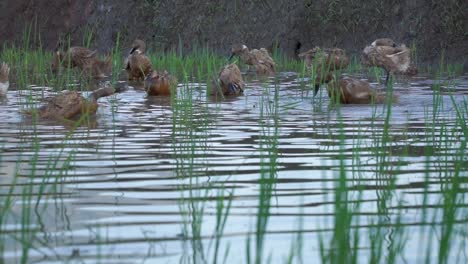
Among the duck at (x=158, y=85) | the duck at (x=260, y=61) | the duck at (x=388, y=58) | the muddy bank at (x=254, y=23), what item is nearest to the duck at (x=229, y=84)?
the duck at (x=158, y=85)

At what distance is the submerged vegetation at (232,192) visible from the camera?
3.35m

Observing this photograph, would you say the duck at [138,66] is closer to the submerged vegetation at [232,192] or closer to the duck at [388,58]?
the duck at [388,58]

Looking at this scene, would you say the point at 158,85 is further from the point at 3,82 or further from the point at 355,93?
the point at 355,93

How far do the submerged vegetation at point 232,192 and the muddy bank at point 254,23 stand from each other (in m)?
8.65

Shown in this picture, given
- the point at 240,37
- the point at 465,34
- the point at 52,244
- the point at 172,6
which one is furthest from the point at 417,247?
the point at 172,6

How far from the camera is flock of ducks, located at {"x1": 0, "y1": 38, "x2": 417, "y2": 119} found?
833 centimetres

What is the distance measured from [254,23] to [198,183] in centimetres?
1535

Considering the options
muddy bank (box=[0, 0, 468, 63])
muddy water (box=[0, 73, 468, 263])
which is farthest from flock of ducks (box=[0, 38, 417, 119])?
muddy bank (box=[0, 0, 468, 63])

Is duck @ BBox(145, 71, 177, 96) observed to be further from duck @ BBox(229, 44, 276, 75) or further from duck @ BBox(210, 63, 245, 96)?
duck @ BBox(229, 44, 276, 75)

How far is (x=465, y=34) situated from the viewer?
1650 cm

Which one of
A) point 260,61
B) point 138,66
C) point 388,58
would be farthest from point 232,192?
point 260,61

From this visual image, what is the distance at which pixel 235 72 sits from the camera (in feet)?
36.9

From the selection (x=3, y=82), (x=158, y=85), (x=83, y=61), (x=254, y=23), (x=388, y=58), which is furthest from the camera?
(x=254, y=23)

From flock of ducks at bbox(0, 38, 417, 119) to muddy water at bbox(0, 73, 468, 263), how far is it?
13.3 inches
